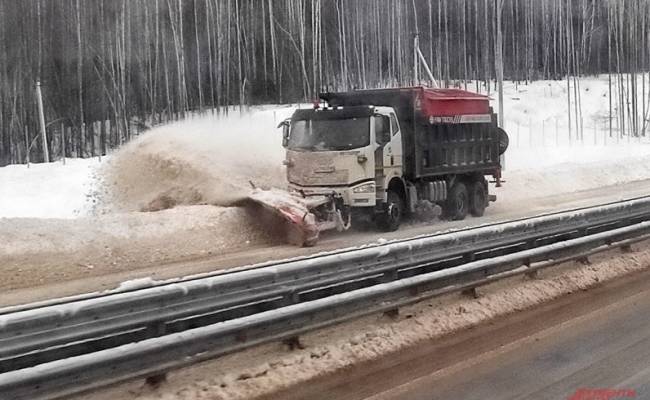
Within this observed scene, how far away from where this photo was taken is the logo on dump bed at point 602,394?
19.6 feet

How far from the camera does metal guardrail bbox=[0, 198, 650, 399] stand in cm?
533

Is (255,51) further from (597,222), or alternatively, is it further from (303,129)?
(597,222)

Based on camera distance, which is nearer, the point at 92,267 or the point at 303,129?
the point at 92,267

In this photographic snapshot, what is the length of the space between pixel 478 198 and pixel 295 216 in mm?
7426

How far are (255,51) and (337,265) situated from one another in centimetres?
3342

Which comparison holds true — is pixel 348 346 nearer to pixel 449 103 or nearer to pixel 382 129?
pixel 382 129

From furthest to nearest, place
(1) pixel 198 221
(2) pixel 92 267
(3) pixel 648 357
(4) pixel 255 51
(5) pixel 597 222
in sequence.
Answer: (4) pixel 255 51 → (1) pixel 198 221 → (2) pixel 92 267 → (5) pixel 597 222 → (3) pixel 648 357

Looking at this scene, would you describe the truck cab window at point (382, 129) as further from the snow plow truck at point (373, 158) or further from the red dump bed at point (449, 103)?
the red dump bed at point (449, 103)

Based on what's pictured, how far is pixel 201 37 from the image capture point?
37.3 m

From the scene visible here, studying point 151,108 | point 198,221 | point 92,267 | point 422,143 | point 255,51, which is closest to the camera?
point 92,267

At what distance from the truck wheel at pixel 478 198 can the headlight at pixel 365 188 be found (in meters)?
5.13

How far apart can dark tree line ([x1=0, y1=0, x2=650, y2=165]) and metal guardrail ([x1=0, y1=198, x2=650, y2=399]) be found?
27.9m

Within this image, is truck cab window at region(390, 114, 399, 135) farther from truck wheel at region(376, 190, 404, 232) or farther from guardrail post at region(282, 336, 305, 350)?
guardrail post at region(282, 336, 305, 350)

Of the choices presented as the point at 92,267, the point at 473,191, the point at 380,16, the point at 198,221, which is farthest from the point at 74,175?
the point at 380,16
